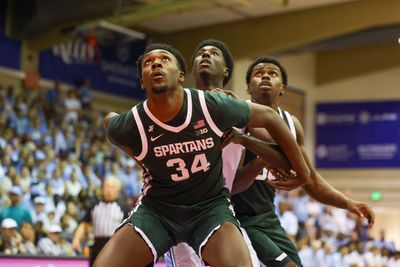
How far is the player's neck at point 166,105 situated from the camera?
510cm

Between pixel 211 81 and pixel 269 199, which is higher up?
pixel 211 81

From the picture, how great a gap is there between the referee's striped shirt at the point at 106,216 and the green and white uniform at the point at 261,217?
4.32 metres

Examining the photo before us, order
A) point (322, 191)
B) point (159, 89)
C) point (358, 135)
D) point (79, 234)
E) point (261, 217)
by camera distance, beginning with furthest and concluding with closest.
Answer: point (358, 135) → point (79, 234) → point (261, 217) → point (322, 191) → point (159, 89)

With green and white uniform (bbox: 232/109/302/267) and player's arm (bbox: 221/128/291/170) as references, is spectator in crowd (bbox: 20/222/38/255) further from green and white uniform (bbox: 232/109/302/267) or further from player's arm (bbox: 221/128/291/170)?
player's arm (bbox: 221/128/291/170)

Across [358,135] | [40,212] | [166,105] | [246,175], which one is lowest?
[358,135]

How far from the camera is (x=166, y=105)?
5.11 metres

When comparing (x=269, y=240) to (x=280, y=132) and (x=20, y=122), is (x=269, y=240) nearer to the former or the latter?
(x=280, y=132)

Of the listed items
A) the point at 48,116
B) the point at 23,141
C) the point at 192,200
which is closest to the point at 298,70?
the point at 48,116

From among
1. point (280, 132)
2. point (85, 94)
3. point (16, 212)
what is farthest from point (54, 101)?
point (280, 132)

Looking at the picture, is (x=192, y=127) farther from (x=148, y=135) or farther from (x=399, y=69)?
(x=399, y=69)

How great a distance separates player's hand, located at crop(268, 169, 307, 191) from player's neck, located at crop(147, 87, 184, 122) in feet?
2.69

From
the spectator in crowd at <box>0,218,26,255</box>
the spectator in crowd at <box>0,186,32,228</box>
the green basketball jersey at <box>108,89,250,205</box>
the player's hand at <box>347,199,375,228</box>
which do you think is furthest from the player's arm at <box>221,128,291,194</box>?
the spectator in crowd at <box>0,186,32,228</box>

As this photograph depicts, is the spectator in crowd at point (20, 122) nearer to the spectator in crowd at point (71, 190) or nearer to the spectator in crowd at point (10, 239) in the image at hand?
the spectator in crowd at point (71, 190)

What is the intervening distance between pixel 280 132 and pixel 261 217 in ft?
4.41
